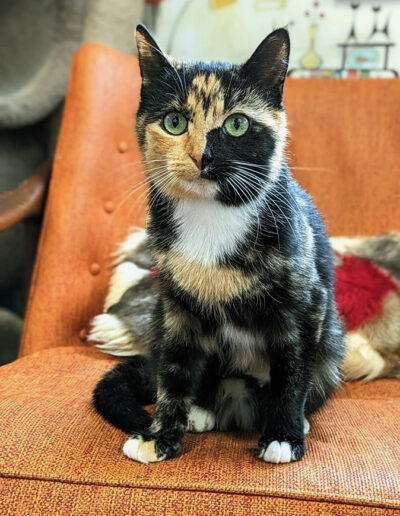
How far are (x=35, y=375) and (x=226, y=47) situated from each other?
1.24 m

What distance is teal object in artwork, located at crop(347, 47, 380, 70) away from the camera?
5.88 feet

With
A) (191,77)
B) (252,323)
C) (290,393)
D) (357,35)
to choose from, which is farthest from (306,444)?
(357,35)

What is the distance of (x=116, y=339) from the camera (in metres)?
1.35

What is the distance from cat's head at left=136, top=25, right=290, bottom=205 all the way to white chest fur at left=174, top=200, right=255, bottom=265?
3cm

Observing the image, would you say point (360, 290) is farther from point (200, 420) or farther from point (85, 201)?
point (85, 201)

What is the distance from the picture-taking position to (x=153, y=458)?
0.87 m

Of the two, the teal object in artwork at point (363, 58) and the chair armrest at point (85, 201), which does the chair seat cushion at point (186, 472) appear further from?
the teal object in artwork at point (363, 58)

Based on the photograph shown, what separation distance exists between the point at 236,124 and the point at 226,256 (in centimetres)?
20

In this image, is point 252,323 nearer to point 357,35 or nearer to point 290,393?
point 290,393

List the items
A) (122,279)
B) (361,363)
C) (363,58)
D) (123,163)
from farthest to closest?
(363,58) < (123,163) < (122,279) < (361,363)

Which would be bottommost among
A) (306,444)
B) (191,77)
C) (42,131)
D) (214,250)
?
(306,444)

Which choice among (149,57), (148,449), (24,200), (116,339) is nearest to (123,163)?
(24,200)

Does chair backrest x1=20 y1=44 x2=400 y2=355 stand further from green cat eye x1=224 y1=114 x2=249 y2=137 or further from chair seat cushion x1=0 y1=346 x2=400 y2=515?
green cat eye x1=224 y1=114 x2=249 y2=137

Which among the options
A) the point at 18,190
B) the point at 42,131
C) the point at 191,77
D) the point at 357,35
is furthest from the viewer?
the point at 42,131
